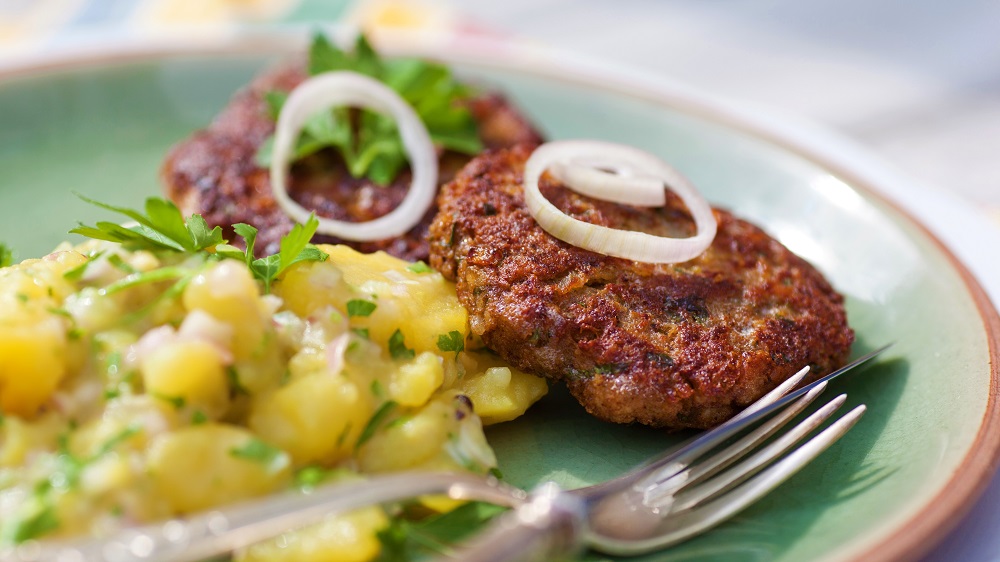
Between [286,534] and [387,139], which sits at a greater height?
[387,139]

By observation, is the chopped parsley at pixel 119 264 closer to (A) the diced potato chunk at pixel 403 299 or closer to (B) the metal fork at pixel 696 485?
(A) the diced potato chunk at pixel 403 299

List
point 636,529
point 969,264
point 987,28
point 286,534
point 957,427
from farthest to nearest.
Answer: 1. point 987,28
2. point 969,264
3. point 957,427
4. point 636,529
5. point 286,534

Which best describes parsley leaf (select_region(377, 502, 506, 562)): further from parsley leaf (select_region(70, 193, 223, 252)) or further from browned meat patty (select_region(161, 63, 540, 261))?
browned meat patty (select_region(161, 63, 540, 261))

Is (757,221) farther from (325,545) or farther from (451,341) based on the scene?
(325,545)

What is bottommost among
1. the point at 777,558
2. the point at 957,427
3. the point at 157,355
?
the point at 777,558

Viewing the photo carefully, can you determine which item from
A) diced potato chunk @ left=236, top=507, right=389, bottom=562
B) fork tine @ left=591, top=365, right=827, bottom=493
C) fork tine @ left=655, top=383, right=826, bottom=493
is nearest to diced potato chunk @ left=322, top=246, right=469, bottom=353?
diced potato chunk @ left=236, top=507, right=389, bottom=562

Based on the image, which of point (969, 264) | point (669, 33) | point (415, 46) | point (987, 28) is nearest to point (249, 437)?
point (969, 264)

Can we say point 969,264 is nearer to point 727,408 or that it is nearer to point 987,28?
point 727,408
